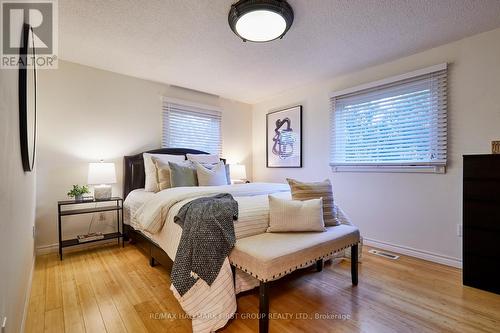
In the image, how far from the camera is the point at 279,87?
3.89 meters

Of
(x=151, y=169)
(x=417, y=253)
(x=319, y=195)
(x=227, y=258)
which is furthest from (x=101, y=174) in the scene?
(x=417, y=253)

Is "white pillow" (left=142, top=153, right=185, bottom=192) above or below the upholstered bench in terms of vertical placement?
above

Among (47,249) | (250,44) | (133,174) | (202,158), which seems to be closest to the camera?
(250,44)

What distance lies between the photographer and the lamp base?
2928 millimetres

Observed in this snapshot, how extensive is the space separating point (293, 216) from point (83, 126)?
2.89 m

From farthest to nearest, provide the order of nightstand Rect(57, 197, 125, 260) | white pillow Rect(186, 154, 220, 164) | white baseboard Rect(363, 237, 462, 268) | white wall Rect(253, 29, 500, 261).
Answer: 1. white pillow Rect(186, 154, 220, 164)
2. nightstand Rect(57, 197, 125, 260)
3. white baseboard Rect(363, 237, 462, 268)
4. white wall Rect(253, 29, 500, 261)

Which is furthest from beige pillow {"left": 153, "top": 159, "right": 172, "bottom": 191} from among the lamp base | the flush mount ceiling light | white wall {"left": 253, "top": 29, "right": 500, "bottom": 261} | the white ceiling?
white wall {"left": 253, "top": 29, "right": 500, "bottom": 261}

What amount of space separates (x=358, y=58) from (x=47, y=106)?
3.75 m

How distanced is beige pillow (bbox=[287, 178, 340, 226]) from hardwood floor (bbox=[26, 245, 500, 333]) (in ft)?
1.87

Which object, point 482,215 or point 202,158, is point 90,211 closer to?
point 202,158

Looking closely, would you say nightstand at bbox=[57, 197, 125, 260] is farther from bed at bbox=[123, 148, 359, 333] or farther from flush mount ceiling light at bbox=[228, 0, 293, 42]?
flush mount ceiling light at bbox=[228, 0, 293, 42]

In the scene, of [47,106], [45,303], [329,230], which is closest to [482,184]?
[329,230]

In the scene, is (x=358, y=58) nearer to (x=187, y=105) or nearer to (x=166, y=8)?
(x=166, y=8)

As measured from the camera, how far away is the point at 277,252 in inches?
59.6
